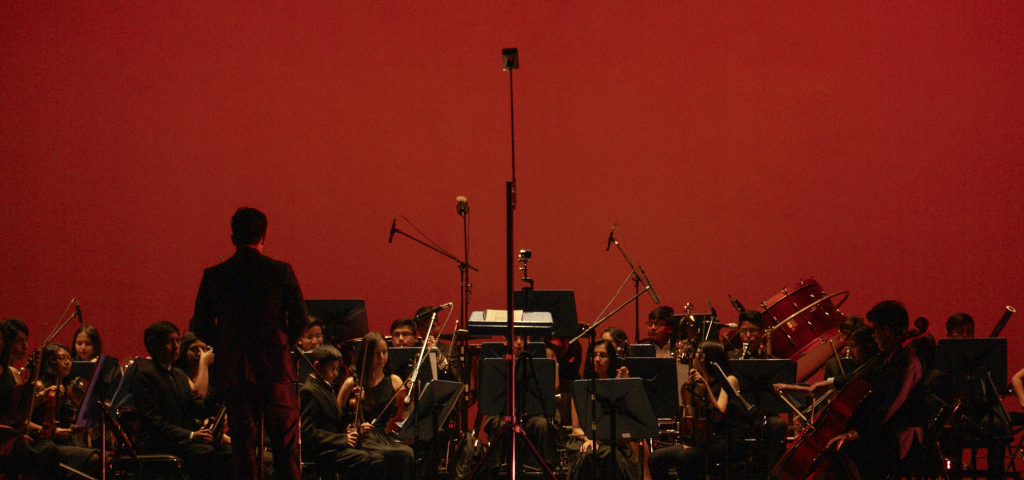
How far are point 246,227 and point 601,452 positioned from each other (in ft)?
8.93

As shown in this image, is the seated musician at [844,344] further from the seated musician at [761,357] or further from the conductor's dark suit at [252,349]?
the conductor's dark suit at [252,349]

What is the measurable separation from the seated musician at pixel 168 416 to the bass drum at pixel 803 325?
3973 millimetres

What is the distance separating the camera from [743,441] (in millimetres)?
5477

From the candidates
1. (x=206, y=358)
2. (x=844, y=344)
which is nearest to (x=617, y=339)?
(x=844, y=344)

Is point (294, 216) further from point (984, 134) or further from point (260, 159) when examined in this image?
point (984, 134)

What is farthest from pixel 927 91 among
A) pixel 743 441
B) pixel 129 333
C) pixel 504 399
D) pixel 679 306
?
pixel 129 333

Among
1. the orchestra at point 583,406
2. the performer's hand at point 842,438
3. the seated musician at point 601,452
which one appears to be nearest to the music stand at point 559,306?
the orchestra at point 583,406

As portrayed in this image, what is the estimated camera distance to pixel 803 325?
6656 mm

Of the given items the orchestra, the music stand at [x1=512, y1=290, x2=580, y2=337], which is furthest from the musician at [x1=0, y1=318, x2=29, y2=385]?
the music stand at [x1=512, y1=290, x2=580, y2=337]

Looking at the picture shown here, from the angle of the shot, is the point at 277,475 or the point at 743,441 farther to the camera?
the point at 743,441

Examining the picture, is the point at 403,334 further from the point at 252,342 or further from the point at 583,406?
the point at 252,342

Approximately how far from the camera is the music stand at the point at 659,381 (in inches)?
Answer: 203

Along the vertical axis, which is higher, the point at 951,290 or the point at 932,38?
the point at 932,38

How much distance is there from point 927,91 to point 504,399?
4992mm
